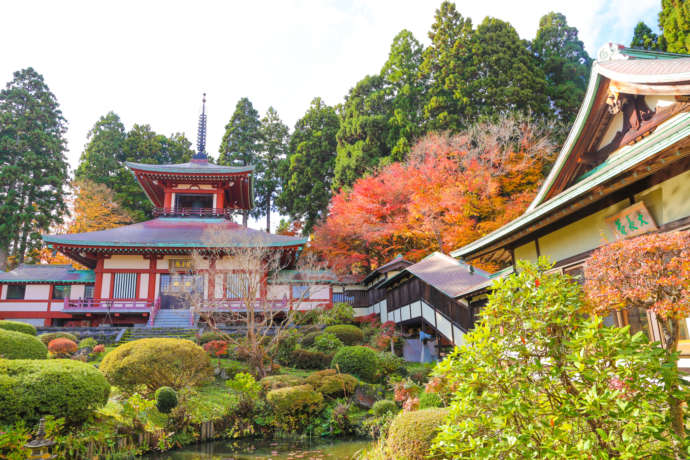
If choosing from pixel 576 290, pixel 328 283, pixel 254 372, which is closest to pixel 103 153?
pixel 328 283

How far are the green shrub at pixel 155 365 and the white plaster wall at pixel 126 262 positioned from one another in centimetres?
1384

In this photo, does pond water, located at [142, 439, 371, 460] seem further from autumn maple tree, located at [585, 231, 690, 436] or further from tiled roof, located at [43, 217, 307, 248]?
tiled roof, located at [43, 217, 307, 248]

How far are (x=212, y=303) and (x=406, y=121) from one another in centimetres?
1952

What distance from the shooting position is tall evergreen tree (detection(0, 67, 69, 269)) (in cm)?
3116

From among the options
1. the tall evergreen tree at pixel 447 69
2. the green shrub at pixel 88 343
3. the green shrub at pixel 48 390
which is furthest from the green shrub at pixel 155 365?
the tall evergreen tree at pixel 447 69

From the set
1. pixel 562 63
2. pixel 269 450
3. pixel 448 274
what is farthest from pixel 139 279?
pixel 562 63

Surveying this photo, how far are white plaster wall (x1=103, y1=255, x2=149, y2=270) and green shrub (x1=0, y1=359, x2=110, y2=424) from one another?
1744cm

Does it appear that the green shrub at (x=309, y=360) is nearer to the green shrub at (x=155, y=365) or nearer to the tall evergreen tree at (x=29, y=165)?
the green shrub at (x=155, y=365)

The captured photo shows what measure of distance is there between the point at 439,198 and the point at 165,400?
1563cm

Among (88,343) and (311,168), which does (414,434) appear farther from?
(311,168)

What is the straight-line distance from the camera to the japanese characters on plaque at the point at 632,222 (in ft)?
19.2

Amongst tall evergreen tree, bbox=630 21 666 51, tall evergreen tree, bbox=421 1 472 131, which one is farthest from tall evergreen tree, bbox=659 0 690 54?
tall evergreen tree, bbox=421 1 472 131

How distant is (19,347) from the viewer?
958cm

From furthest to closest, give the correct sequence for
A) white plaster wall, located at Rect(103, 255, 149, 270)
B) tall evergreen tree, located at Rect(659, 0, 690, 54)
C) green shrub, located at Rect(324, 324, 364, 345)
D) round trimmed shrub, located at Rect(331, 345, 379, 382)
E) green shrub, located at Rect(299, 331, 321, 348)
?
white plaster wall, located at Rect(103, 255, 149, 270)
tall evergreen tree, located at Rect(659, 0, 690, 54)
green shrub, located at Rect(324, 324, 364, 345)
green shrub, located at Rect(299, 331, 321, 348)
round trimmed shrub, located at Rect(331, 345, 379, 382)
